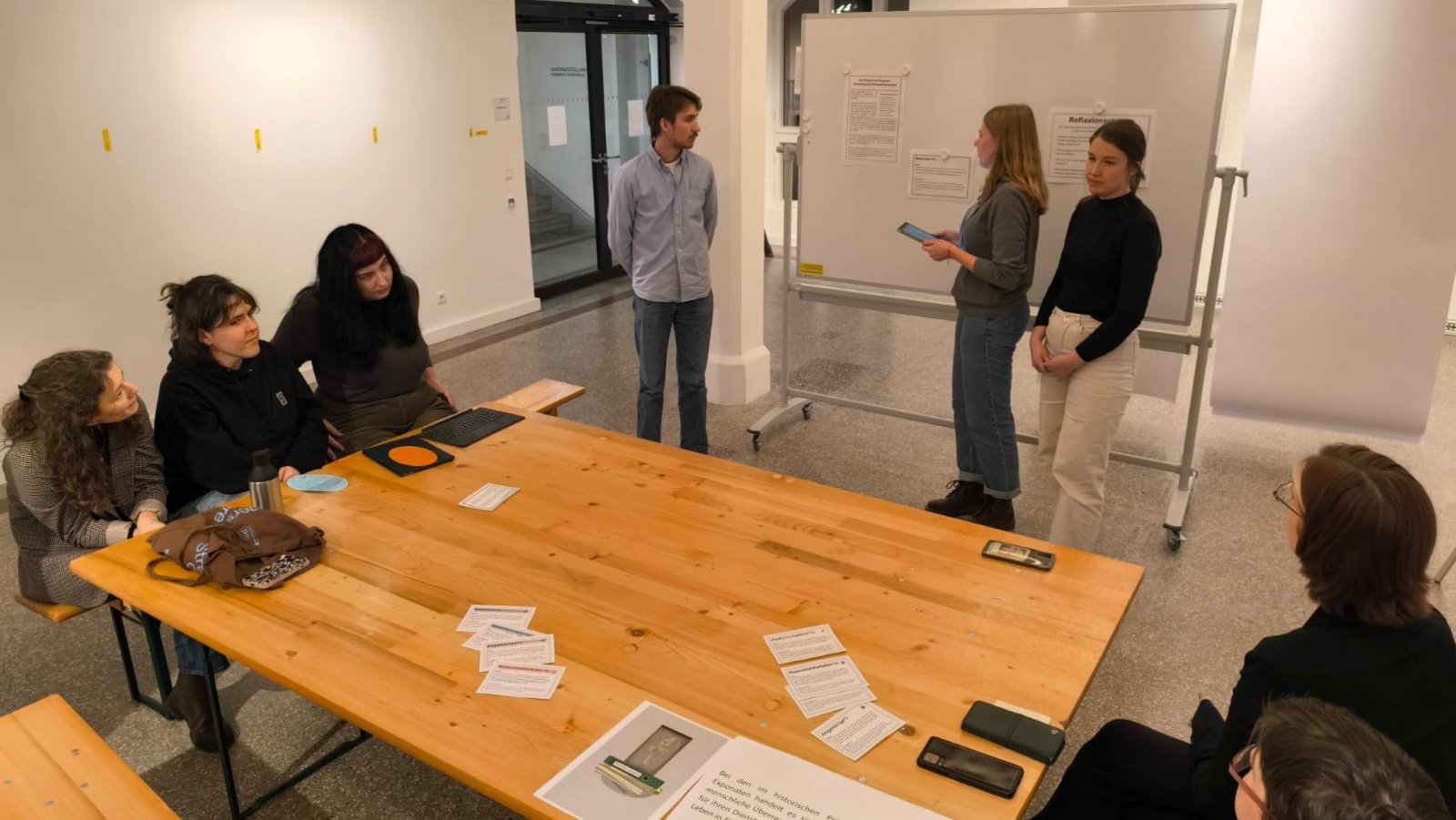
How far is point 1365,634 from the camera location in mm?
1650

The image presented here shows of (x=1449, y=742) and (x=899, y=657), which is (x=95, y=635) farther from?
(x=1449, y=742)

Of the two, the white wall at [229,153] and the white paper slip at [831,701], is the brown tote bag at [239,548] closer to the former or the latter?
the white paper slip at [831,701]

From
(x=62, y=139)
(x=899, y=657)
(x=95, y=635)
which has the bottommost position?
(x=95, y=635)

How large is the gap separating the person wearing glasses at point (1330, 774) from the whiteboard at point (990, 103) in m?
2.85

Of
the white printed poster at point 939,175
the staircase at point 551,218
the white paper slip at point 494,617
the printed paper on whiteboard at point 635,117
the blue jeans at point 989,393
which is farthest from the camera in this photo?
the printed paper on whiteboard at point 635,117

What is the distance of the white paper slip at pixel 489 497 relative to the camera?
264cm

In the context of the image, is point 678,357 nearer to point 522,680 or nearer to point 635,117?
point 522,680

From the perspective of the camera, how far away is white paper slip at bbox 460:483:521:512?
264cm

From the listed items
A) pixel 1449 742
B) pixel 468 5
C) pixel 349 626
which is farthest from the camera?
pixel 468 5

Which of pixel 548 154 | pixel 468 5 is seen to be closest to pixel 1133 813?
pixel 468 5

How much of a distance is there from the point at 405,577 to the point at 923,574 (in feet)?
3.82

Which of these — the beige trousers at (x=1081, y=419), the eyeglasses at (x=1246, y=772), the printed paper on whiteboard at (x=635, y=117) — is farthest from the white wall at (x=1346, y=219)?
the printed paper on whiteboard at (x=635, y=117)

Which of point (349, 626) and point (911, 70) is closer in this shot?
point (349, 626)

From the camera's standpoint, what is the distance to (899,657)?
6.46 ft
